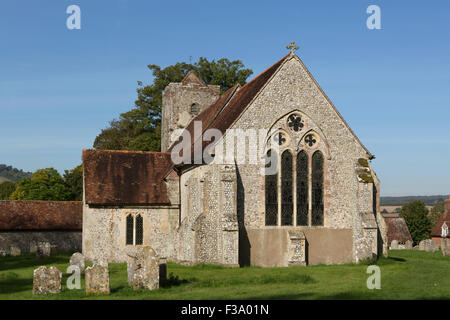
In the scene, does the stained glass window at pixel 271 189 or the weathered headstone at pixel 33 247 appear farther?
the weathered headstone at pixel 33 247

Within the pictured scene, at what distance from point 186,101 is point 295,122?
15615mm

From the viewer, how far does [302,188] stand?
2536 centimetres

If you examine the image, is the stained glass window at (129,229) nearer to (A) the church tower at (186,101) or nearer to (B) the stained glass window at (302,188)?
(B) the stained glass window at (302,188)

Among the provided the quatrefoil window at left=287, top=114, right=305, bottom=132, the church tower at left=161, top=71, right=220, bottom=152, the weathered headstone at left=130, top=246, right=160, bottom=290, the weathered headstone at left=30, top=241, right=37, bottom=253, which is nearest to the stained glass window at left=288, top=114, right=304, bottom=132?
the quatrefoil window at left=287, top=114, right=305, bottom=132

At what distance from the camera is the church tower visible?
3938cm

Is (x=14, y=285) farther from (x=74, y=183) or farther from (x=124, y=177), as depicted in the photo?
(x=74, y=183)

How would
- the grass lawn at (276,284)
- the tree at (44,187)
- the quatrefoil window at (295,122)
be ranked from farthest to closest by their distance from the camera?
the tree at (44,187) → the quatrefoil window at (295,122) → the grass lawn at (276,284)

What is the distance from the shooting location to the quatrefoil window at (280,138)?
25062 mm

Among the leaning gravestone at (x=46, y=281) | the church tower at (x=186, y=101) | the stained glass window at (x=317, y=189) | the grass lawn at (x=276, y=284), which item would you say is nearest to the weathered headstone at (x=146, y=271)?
the grass lawn at (x=276, y=284)

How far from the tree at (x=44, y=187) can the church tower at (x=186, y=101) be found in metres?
27.3

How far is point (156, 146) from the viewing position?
152 feet

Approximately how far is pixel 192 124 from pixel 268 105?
13.3 meters
